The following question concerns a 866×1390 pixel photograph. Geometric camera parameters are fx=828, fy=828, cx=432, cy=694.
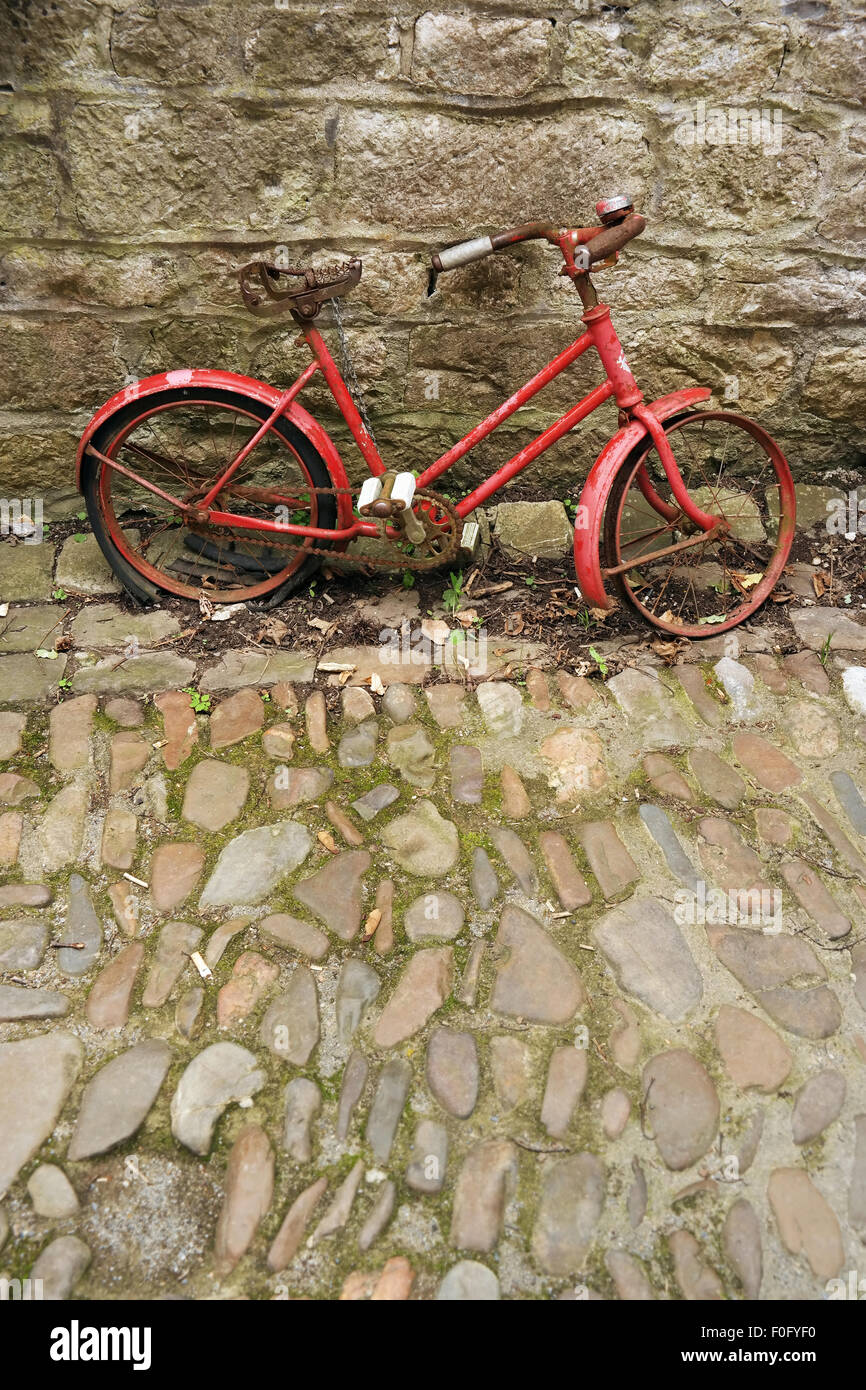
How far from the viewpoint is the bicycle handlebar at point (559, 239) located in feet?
8.48

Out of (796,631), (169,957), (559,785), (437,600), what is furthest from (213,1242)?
(796,631)

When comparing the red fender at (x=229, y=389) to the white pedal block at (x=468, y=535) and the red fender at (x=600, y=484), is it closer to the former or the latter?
the white pedal block at (x=468, y=535)

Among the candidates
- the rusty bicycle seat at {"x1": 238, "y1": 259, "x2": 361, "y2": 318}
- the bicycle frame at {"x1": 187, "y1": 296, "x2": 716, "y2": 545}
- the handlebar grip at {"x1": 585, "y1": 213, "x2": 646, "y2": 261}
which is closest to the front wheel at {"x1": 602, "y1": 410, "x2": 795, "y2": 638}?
the bicycle frame at {"x1": 187, "y1": 296, "x2": 716, "y2": 545}

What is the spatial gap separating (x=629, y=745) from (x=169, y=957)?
5.07 ft

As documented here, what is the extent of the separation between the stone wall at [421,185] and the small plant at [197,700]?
4.23ft

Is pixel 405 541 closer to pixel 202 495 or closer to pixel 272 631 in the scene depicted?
pixel 272 631

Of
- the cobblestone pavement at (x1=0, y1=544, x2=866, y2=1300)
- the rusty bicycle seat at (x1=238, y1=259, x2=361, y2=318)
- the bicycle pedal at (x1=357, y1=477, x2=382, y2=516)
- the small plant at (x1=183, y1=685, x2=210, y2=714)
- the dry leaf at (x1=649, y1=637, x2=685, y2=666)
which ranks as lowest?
the cobblestone pavement at (x1=0, y1=544, x2=866, y2=1300)

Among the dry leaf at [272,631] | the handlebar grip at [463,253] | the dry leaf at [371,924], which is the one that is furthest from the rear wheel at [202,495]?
the dry leaf at [371,924]

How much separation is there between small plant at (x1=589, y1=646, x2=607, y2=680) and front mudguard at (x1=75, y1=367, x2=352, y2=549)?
1076 millimetres

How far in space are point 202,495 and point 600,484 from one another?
151 centimetres

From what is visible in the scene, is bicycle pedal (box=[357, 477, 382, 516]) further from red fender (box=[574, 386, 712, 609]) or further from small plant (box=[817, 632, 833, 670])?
small plant (box=[817, 632, 833, 670])

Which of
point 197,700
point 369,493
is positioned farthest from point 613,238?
point 197,700

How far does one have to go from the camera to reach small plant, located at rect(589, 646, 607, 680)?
9.79 ft

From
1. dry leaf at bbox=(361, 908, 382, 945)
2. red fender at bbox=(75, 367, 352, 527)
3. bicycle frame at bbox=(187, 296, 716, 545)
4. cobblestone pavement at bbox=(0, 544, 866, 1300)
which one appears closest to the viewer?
cobblestone pavement at bbox=(0, 544, 866, 1300)
